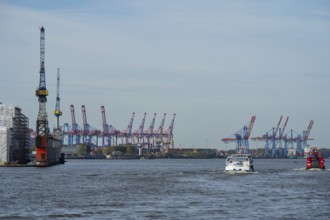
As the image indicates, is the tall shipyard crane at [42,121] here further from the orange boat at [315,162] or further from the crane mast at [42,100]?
the orange boat at [315,162]

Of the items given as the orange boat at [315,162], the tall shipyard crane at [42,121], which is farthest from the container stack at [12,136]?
the orange boat at [315,162]

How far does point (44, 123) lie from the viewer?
153m

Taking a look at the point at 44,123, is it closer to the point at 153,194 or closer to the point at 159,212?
the point at 153,194

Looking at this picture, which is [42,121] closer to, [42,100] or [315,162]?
[42,100]

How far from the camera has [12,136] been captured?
15200 cm

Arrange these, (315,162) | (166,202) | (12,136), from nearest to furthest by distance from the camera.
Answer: (166,202) → (315,162) → (12,136)

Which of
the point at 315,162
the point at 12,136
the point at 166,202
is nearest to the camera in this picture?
the point at 166,202

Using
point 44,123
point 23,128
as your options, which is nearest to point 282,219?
point 44,123

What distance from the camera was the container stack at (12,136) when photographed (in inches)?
5458

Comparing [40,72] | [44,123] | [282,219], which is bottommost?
[282,219]

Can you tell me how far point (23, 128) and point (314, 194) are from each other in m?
123

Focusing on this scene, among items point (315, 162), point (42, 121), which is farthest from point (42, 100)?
point (315, 162)

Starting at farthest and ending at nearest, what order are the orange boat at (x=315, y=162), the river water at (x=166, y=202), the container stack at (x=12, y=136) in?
the container stack at (x=12, y=136), the orange boat at (x=315, y=162), the river water at (x=166, y=202)

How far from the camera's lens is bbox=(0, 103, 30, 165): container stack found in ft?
455
